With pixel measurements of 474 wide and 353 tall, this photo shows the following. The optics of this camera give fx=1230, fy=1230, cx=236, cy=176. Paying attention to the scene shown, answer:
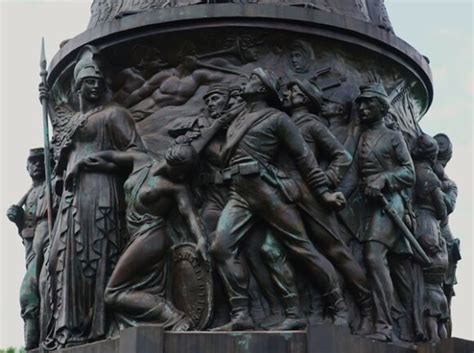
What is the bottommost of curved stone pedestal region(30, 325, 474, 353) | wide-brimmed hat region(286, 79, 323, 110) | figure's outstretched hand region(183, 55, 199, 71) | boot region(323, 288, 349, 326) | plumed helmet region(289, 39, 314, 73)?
curved stone pedestal region(30, 325, 474, 353)

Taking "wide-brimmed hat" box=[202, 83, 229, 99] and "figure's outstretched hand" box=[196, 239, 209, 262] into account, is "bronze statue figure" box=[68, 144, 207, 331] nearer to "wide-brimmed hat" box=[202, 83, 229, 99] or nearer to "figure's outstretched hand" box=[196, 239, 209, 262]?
"figure's outstretched hand" box=[196, 239, 209, 262]

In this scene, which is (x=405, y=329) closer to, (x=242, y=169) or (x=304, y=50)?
(x=242, y=169)

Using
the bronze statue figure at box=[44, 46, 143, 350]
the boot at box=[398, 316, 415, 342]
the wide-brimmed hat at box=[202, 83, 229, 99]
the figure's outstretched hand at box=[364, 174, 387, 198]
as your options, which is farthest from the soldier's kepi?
the bronze statue figure at box=[44, 46, 143, 350]

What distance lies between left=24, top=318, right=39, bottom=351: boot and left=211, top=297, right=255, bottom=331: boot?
317 cm

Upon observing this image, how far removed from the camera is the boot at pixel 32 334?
15.4m

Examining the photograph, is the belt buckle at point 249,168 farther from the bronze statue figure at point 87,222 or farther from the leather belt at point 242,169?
Result: the bronze statue figure at point 87,222

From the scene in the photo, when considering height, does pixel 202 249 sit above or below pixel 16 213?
below

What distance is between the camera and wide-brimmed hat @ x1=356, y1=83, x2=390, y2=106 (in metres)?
14.5

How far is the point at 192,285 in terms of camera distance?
13484 millimetres

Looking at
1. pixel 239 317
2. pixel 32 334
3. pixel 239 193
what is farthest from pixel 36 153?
pixel 239 317

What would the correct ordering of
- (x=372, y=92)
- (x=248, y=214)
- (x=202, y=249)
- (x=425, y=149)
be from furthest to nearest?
1. (x=425, y=149)
2. (x=372, y=92)
3. (x=248, y=214)
4. (x=202, y=249)

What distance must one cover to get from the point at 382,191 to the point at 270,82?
5.93ft

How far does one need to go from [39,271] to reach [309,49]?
172 inches

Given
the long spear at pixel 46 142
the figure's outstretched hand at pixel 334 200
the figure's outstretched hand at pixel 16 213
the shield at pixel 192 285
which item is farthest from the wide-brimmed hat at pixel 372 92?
the figure's outstretched hand at pixel 16 213
